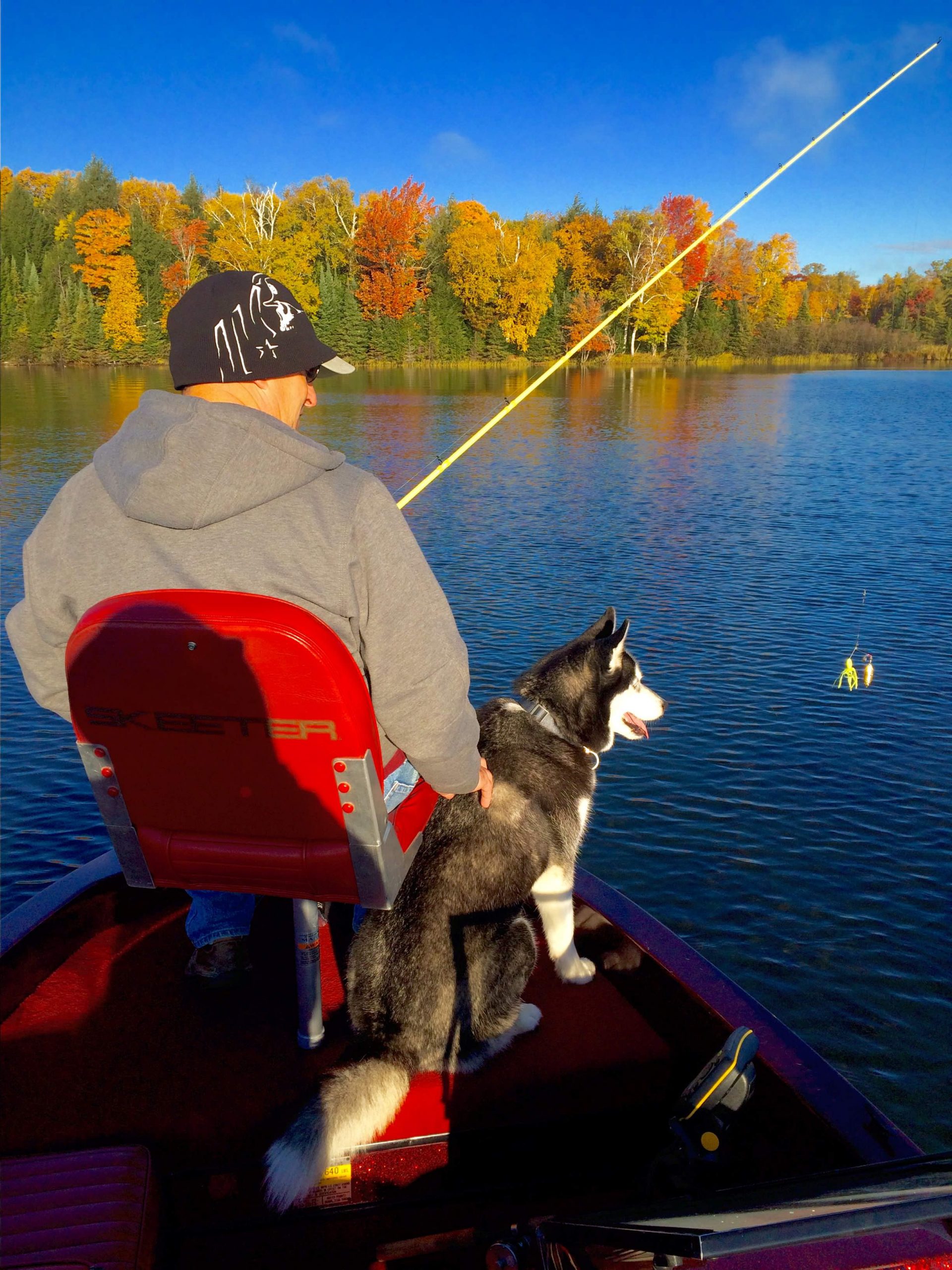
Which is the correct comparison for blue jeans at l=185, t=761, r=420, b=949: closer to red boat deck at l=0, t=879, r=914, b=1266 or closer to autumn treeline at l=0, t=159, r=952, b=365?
red boat deck at l=0, t=879, r=914, b=1266

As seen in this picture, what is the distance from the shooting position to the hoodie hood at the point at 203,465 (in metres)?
2.30

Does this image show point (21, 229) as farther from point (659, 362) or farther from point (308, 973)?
point (308, 973)

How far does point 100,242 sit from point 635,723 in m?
85.9

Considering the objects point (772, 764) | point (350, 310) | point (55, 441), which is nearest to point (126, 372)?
point (350, 310)

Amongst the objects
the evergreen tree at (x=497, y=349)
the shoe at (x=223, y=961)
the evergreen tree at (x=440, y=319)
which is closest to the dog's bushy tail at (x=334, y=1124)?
the shoe at (x=223, y=961)

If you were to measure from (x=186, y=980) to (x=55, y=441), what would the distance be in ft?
108

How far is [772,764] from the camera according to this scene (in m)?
9.84

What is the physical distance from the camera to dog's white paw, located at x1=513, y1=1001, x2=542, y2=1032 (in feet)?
11.9

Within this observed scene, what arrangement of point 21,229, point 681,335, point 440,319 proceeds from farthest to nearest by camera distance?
point 681,335
point 440,319
point 21,229

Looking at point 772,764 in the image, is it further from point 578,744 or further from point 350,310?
point 350,310

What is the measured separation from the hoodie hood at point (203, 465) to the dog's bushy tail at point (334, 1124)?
1937 mm

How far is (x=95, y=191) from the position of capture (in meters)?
80.2

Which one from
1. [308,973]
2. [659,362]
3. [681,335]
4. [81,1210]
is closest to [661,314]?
[659,362]

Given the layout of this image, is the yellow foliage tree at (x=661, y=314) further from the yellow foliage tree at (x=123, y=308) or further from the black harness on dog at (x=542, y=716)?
the black harness on dog at (x=542, y=716)
